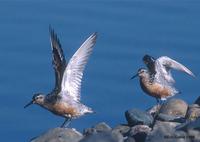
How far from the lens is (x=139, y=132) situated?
11352 millimetres

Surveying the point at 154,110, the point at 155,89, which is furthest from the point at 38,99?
the point at 155,89

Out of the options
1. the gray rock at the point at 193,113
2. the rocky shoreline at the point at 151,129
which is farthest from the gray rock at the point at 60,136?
the gray rock at the point at 193,113

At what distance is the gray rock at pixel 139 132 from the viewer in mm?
11181

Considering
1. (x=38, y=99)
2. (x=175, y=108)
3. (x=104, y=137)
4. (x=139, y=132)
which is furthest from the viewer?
(x=38, y=99)

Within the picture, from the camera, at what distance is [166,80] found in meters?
15.3

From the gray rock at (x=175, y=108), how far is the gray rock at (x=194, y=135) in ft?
8.90

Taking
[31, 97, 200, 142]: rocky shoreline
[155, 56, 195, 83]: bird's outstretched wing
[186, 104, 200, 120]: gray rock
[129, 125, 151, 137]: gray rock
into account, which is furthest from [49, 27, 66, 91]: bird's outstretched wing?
[155, 56, 195, 83]: bird's outstretched wing

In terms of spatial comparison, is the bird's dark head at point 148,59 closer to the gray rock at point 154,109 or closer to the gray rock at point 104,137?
the gray rock at point 154,109

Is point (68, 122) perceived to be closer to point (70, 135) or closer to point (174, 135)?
point (70, 135)

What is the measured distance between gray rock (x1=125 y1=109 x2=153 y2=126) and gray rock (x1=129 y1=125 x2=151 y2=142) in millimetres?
564

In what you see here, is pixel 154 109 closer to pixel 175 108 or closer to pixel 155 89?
pixel 175 108

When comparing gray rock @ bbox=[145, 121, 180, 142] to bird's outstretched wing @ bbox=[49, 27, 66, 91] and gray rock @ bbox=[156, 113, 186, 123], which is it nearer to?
gray rock @ bbox=[156, 113, 186, 123]

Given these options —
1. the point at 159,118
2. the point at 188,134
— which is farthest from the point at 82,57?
the point at 188,134

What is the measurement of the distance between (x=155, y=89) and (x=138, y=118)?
109 inches
